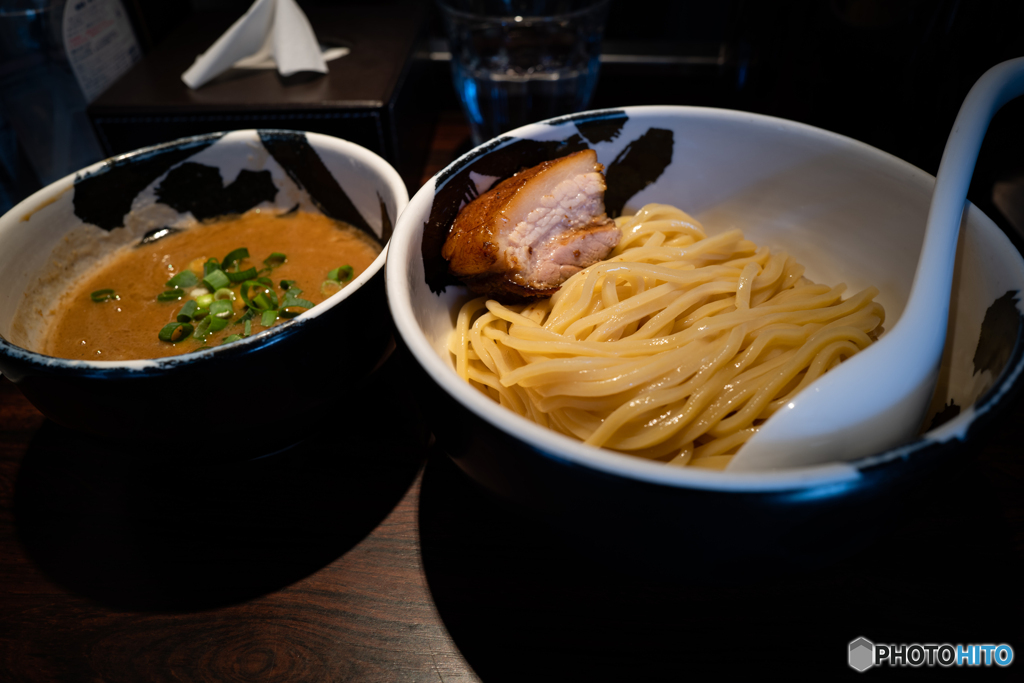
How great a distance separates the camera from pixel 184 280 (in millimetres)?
1385

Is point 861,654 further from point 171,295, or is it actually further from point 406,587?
point 171,295

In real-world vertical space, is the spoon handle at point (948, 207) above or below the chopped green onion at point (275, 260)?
above

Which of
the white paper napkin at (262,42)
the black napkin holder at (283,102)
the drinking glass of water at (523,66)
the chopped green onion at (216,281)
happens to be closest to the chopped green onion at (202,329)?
the chopped green onion at (216,281)

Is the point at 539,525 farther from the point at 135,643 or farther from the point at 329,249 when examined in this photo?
the point at 329,249

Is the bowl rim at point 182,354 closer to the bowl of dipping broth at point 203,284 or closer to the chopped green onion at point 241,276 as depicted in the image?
the bowl of dipping broth at point 203,284

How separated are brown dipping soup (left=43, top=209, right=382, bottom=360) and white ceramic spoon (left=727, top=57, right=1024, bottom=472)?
0.98 metres

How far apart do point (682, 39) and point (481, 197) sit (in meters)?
1.90

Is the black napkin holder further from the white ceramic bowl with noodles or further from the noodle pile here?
the noodle pile

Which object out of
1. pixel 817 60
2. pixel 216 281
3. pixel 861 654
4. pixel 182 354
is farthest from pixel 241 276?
pixel 817 60

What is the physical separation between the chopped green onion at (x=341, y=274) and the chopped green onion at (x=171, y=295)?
341 millimetres

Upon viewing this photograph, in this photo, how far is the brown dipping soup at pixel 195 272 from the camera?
125 centimetres

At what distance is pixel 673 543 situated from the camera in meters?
0.69

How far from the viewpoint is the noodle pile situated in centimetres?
98

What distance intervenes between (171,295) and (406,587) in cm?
88
